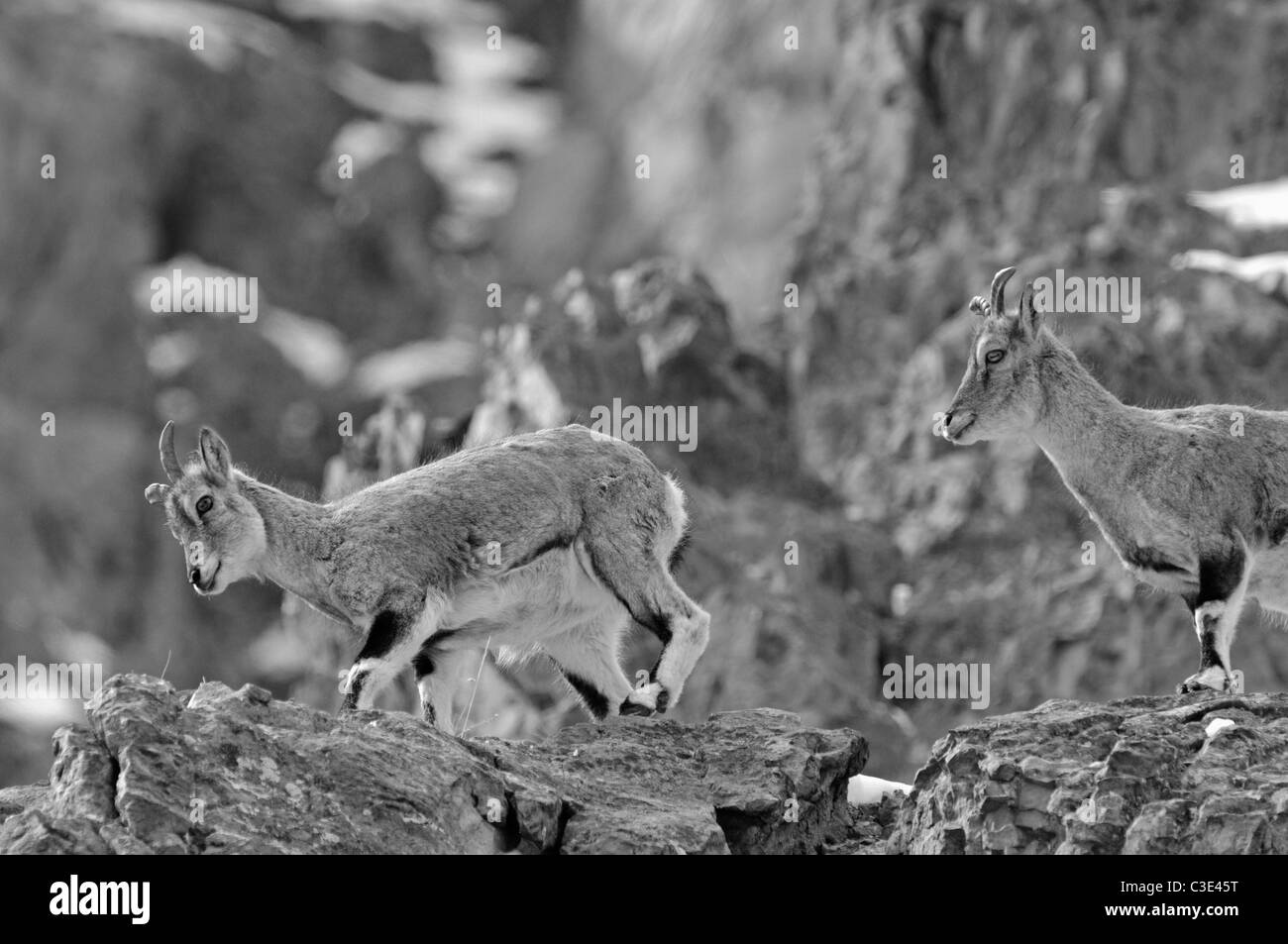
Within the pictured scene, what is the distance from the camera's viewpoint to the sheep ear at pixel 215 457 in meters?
18.1

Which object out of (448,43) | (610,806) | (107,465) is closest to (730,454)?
(610,806)

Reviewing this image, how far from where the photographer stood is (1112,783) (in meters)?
13.8

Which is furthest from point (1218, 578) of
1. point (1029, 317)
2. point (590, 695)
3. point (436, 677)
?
point (436, 677)

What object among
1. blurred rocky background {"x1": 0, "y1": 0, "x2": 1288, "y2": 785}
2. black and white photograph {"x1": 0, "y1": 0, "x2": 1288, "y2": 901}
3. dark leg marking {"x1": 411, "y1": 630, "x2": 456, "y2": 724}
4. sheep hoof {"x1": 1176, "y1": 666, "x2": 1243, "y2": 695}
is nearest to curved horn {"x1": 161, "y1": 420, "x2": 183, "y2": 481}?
black and white photograph {"x1": 0, "y1": 0, "x2": 1288, "y2": 901}

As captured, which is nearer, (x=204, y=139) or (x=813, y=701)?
(x=813, y=701)

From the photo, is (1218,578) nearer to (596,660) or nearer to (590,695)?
(596,660)

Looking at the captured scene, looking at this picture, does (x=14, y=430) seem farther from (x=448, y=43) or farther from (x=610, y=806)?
(x=610, y=806)

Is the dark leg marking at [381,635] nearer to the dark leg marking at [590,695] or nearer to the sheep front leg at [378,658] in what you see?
the sheep front leg at [378,658]

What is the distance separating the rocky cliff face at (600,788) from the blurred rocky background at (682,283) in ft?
6.84

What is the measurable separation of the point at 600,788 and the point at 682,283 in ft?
87.4
